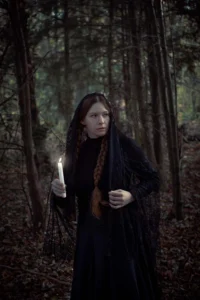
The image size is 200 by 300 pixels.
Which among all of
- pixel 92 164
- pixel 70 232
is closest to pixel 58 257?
pixel 70 232

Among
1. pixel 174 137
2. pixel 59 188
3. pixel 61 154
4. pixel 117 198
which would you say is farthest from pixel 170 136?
pixel 59 188

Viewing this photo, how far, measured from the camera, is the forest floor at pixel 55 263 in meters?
4.05

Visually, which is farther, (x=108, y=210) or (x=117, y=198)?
(x=108, y=210)

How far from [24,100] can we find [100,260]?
4020 mm

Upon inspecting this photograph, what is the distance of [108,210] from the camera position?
8.48ft

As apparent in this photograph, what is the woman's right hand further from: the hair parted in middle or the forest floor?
the forest floor

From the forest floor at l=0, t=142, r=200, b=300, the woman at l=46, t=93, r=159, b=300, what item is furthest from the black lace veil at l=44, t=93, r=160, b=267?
the forest floor at l=0, t=142, r=200, b=300

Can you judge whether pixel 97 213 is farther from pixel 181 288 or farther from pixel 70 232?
pixel 181 288

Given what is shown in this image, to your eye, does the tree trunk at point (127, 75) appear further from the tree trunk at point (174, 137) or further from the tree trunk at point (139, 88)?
the tree trunk at point (174, 137)

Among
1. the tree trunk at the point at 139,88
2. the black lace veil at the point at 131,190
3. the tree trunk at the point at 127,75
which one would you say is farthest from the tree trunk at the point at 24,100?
the tree trunk at the point at 139,88

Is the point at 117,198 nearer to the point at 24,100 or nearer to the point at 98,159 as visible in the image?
the point at 98,159

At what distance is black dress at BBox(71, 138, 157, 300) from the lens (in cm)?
249

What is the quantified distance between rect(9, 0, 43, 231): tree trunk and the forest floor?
57 cm

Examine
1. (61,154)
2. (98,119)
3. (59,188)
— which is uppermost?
(98,119)
